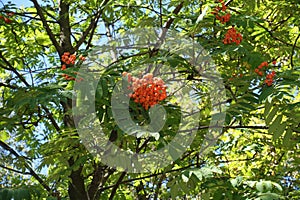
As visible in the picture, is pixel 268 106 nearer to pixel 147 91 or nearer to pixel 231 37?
pixel 231 37

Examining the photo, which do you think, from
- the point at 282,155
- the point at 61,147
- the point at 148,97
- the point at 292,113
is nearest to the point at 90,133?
the point at 61,147

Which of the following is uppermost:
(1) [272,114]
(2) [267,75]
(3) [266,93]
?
(2) [267,75]

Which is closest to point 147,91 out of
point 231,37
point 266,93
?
point 266,93

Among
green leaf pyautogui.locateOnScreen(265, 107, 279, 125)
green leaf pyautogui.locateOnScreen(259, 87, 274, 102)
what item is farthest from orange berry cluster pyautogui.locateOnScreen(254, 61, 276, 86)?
green leaf pyautogui.locateOnScreen(265, 107, 279, 125)

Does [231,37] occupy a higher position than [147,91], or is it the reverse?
[231,37]

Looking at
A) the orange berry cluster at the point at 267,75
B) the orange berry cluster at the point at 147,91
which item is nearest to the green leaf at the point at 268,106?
the orange berry cluster at the point at 267,75

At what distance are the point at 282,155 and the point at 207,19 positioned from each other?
7.46ft

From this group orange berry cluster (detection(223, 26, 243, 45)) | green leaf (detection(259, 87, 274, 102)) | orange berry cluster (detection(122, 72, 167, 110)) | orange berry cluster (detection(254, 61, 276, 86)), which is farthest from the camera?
orange berry cluster (detection(223, 26, 243, 45))

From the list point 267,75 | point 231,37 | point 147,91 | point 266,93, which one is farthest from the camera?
point 231,37

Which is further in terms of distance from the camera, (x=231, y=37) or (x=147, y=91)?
(x=231, y=37)

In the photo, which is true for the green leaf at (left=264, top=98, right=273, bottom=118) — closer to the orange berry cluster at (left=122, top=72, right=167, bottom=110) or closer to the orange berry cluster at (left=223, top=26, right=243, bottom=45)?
the orange berry cluster at (left=223, top=26, right=243, bottom=45)

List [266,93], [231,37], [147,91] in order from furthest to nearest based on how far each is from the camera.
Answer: [231,37], [266,93], [147,91]

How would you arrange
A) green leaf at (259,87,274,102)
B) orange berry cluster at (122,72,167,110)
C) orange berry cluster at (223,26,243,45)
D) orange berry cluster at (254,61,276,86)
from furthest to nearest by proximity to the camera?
orange berry cluster at (223,26,243,45)
orange berry cluster at (254,61,276,86)
green leaf at (259,87,274,102)
orange berry cluster at (122,72,167,110)

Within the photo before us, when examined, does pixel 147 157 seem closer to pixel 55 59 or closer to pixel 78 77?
pixel 78 77
